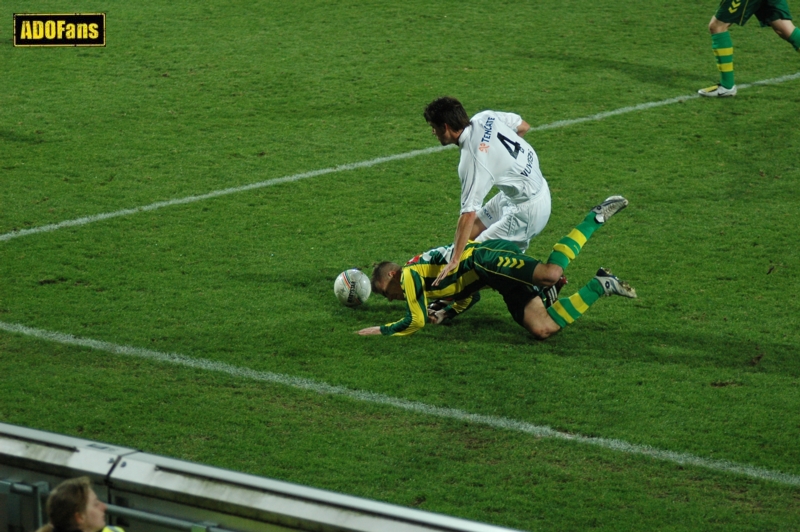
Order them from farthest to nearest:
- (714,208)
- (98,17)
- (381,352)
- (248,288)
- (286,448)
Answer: (98,17) < (714,208) < (248,288) < (381,352) < (286,448)

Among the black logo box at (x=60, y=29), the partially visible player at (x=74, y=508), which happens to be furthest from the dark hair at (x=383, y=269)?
the black logo box at (x=60, y=29)

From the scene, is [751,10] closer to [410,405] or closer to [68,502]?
[410,405]

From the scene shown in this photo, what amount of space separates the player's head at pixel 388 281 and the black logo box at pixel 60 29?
8281 mm

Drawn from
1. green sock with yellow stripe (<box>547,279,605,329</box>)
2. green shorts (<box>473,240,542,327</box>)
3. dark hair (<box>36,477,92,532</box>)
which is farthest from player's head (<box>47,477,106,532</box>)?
green sock with yellow stripe (<box>547,279,605,329</box>)

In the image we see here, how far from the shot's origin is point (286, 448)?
506 centimetres

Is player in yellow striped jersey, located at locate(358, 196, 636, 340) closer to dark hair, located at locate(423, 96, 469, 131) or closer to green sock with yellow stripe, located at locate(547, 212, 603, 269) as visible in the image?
green sock with yellow stripe, located at locate(547, 212, 603, 269)

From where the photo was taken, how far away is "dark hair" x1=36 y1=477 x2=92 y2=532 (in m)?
2.91

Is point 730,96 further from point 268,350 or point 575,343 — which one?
point 268,350

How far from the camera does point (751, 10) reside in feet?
35.6

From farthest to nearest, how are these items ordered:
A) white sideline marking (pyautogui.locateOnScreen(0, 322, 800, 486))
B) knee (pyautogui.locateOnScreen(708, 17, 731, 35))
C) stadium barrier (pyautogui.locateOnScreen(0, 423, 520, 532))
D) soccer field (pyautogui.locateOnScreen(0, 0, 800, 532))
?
knee (pyautogui.locateOnScreen(708, 17, 731, 35)) → soccer field (pyautogui.locateOnScreen(0, 0, 800, 532)) → white sideline marking (pyautogui.locateOnScreen(0, 322, 800, 486)) → stadium barrier (pyautogui.locateOnScreen(0, 423, 520, 532))

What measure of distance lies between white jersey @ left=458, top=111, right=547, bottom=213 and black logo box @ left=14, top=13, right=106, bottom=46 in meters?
8.57

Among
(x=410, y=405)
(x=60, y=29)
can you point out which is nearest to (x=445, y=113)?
(x=410, y=405)

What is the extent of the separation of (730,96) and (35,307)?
26.0 ft

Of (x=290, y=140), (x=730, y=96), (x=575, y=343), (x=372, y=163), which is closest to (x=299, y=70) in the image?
(x=290, y=140)
